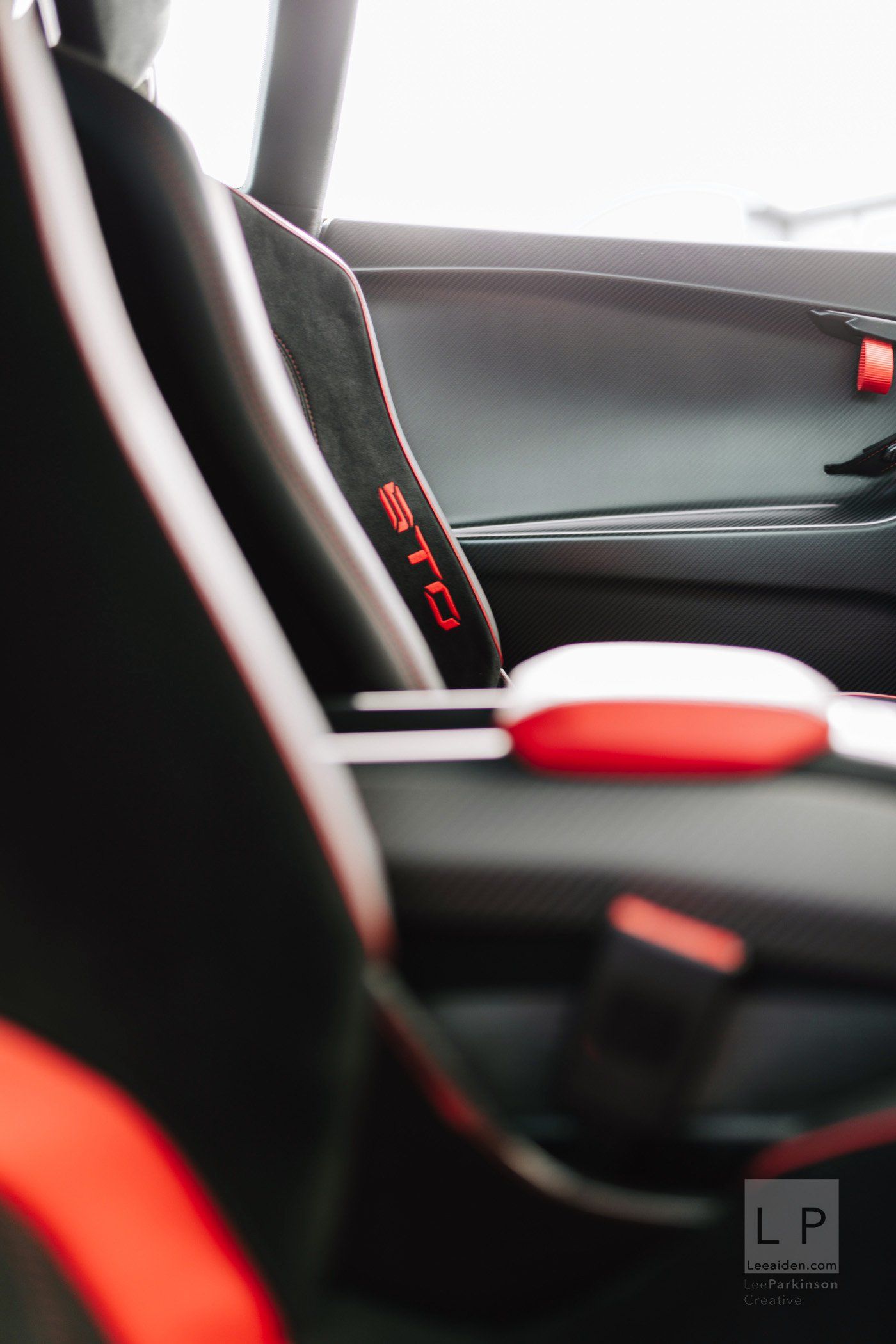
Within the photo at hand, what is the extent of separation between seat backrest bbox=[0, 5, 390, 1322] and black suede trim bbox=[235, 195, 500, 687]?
19.0 inches

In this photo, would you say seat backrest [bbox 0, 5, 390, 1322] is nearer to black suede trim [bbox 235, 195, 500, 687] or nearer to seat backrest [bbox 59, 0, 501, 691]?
seat backrest [bbox 59, 0, 501, 691]

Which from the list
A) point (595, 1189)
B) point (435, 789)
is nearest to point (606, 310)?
point (435, 789)

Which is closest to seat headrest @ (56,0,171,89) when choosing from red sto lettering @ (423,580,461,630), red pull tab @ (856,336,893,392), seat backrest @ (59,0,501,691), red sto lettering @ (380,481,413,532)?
seat backrest @ (59,0,501,691)

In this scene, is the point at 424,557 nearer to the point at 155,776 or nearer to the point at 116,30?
the point at 116,30

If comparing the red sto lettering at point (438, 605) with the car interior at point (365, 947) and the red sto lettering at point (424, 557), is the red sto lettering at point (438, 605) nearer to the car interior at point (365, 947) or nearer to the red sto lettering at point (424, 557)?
the red sto lettering at point (424, 557)

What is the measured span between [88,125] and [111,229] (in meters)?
0.06

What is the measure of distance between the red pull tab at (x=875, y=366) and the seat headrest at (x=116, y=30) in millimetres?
1073

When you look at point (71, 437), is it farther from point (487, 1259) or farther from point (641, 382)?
point (641, 382)

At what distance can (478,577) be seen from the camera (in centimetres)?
135

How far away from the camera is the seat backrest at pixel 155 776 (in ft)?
1.21

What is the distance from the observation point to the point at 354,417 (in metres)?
0.95

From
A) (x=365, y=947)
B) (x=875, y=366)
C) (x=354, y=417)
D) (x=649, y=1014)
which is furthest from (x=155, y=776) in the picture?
(x=875, y=366)

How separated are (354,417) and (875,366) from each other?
0.86m

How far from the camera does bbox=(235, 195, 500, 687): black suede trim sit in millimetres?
876
